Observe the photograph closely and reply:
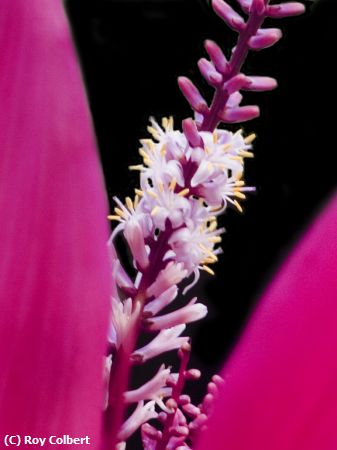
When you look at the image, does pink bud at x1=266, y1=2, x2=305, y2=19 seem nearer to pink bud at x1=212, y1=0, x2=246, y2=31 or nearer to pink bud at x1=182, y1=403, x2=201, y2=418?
pink bud at x1=212, y1=0, x2=246, y2=31

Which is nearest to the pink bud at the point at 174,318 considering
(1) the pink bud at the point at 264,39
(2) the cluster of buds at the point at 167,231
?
(2) the cluster of buds at the point at 167,231

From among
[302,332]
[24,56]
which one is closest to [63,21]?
[24,56]

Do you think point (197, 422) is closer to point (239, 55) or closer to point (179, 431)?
point (179, 431)

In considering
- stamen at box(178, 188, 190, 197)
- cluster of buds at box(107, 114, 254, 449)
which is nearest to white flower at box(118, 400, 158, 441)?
cluster of buds at box(107, 114, 254, 449)

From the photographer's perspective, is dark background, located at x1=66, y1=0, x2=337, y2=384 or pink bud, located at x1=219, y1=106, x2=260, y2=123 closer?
pink bud, located at x1=219, y1=106, x2=260, y2=123

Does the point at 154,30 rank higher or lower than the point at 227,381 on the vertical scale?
higher

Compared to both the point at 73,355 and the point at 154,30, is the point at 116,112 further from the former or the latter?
the point at 73,355

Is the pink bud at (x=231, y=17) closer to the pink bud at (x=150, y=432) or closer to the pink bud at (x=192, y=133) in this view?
the pink bud at (x=192, y=133)
